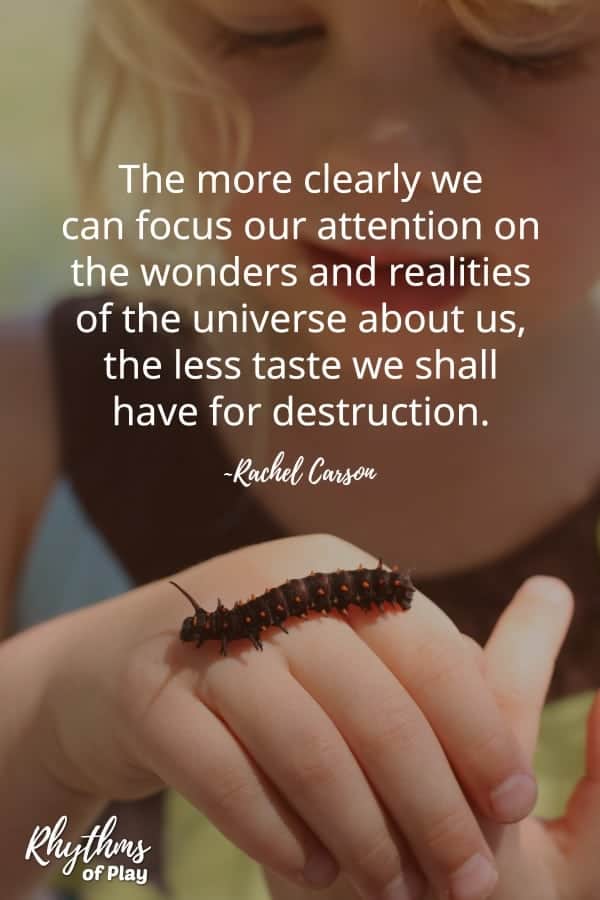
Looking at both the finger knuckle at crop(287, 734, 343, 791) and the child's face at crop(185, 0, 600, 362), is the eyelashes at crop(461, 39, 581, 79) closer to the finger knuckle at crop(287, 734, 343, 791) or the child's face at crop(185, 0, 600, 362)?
the child's face at crop(185, 0, 600, 362)

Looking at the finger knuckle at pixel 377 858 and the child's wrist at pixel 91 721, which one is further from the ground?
the child's wrist at pixel 91 721

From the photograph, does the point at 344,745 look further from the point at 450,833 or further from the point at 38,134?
the point at 38,134

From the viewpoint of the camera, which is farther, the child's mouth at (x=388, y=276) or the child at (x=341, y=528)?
the child's mouth at (x=388, y=276)

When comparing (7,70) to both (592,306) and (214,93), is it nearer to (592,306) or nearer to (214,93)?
(214,93)

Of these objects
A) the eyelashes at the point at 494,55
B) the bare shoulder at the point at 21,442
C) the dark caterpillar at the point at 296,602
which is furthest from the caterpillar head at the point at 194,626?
the eyelashes at the point at 494,55

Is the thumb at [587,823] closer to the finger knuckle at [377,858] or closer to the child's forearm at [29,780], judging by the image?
the finger knuckle at [377,858]

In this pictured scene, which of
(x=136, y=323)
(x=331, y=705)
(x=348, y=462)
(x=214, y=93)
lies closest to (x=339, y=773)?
(x=331, y=705)

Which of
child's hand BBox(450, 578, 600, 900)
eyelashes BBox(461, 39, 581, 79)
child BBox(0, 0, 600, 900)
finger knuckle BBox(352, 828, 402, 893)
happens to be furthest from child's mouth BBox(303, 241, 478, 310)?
finger knuckle BBox(352, 828, 402, 893)
